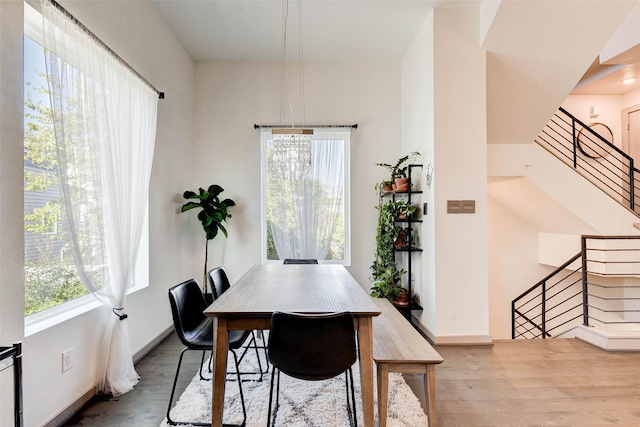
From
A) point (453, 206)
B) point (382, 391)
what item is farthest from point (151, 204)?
point (453, 206)

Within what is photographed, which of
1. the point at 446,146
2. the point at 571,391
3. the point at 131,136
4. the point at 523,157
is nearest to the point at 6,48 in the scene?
the point at 131,136

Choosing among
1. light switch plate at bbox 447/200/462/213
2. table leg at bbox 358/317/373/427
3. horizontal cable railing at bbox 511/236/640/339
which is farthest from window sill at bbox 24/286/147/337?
horizontal cable railing at bbox 511/236/640/339

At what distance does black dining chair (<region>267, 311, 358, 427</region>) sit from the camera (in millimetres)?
1565

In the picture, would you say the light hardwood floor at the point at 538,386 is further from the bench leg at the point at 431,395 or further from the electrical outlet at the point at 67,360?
the electrical outlet at the point at 67,360

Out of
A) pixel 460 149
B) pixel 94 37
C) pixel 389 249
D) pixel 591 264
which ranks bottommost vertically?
pixel 591 264

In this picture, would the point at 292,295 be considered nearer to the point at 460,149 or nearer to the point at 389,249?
the point at 389,249

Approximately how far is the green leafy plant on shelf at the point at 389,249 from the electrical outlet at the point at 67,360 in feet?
9.43

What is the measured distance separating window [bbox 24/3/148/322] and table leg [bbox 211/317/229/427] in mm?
1125

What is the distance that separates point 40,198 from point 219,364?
1.49 m

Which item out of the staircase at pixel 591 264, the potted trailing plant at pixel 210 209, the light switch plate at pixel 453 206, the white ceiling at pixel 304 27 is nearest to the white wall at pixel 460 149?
the light switch plate at pixel 453 206

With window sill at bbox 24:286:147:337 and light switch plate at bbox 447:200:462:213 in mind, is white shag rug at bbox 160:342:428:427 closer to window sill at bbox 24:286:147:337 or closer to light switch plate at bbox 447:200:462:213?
window sill at bbox 24:286:147:337

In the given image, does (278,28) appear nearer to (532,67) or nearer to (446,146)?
(446,146)

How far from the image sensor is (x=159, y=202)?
3.32m

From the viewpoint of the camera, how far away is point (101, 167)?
7.38 ft
